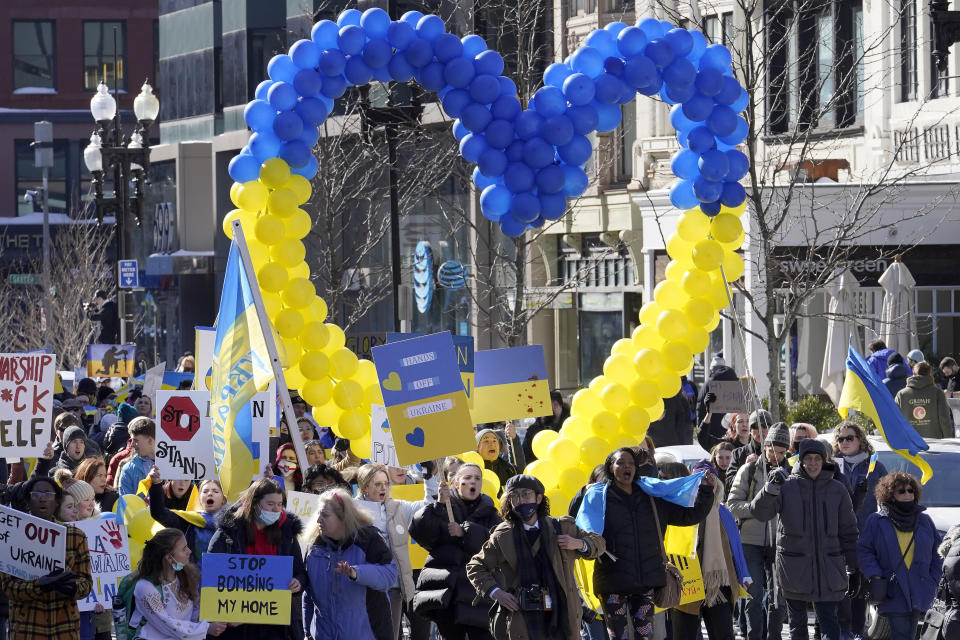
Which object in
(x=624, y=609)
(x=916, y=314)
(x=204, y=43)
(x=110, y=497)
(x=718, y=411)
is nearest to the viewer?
(x=624, y=609)

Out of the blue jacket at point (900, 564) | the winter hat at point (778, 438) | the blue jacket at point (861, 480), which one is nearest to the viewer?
the blue jacket at point (900, 564)

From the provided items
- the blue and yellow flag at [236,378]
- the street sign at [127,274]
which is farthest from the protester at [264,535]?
the street sign at [127,274]

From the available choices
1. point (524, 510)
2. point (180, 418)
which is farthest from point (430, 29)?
point (524, 510)

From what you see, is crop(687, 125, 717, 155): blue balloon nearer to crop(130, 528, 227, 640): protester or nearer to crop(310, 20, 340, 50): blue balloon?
crop(310, 20, 340, 50): blue balloon

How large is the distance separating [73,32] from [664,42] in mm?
57957

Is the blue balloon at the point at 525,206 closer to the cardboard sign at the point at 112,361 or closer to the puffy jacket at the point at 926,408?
the puffy jacket at the point at 926,408

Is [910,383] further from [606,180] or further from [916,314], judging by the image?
[606,180]

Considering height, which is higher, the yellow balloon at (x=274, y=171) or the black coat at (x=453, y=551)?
the yellow balloon at (x=274, y=171)

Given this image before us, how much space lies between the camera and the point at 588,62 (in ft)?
51.5

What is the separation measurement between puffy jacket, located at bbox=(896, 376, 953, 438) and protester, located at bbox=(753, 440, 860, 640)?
6.87m

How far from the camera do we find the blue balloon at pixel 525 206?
15648mm

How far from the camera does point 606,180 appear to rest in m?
35.9

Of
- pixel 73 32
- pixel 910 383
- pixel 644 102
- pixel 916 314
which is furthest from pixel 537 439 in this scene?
pixel 73 32

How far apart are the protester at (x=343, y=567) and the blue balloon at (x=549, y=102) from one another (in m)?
5.98
